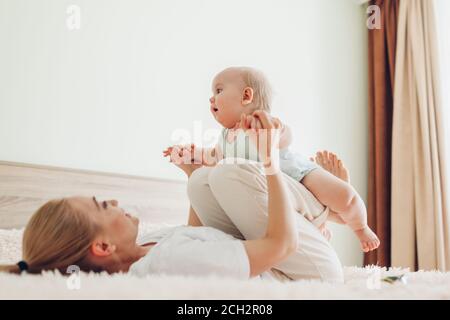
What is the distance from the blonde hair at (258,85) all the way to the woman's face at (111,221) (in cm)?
46

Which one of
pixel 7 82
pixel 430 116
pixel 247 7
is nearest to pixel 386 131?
pixel 430 116

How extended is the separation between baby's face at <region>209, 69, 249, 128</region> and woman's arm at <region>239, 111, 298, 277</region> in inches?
11.7

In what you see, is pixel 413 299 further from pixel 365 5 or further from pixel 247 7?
pixel 365 5

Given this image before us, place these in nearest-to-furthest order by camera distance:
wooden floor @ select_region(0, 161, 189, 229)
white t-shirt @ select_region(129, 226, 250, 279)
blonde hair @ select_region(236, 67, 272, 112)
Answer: white t-shirt @ select_region(129, 226, 250, 279)
blonde hair @ select_region(236, 67, 272, 112)
wooden floor @ select_region(0, 161, 189, 229)

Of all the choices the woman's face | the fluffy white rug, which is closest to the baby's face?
the woman's face

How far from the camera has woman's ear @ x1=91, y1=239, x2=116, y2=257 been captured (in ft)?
2.51

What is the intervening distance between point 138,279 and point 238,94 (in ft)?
2.02

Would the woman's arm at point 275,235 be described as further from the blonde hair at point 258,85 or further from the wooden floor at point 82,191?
the wooden floor at point 82,191

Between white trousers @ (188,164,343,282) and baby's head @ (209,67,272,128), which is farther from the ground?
baby's head @ (209,67,272,128)

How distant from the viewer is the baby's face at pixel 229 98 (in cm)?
110

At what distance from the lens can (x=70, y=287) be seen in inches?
22.3

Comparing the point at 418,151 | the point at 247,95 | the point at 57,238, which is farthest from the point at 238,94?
the point at 418,151

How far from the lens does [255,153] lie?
1004 mm

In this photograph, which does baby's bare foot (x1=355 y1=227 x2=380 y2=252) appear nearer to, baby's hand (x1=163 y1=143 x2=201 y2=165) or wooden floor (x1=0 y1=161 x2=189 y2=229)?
baby's hand (x1=163 y1=143 x2=201 y2=165)
